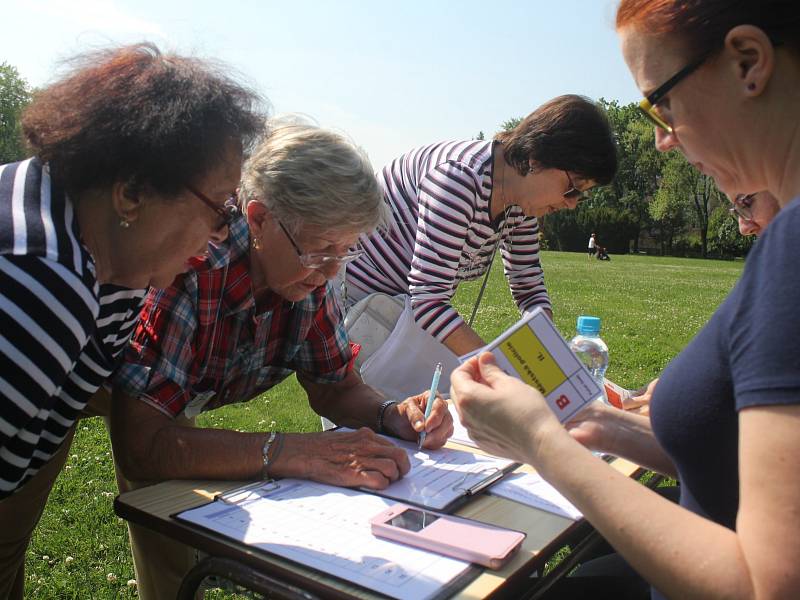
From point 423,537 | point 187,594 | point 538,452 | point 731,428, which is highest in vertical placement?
point 731,428

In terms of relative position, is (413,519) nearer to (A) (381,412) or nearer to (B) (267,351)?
(A) (381,412)

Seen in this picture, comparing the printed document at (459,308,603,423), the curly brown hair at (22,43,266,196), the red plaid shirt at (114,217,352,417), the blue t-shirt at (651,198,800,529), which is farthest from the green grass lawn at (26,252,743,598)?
the blue t-shirt at (651,198,800,529)

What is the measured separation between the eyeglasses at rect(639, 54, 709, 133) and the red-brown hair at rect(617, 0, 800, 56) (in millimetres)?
22

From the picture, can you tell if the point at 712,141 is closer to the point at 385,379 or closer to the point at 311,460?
the point at 311,460

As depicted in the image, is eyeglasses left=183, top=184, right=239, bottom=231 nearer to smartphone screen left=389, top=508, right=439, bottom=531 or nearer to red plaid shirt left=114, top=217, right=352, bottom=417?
Result: red plaid shirt left=114, top=217, right=352, bottom=417

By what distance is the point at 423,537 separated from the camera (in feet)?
4.48

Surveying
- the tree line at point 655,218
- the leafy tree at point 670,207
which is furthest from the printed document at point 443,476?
the leafy tree at point 670,207

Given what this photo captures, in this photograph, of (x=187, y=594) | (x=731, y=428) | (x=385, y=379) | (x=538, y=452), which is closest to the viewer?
(x=731, y=428)

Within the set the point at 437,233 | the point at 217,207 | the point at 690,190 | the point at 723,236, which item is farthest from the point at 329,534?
the point at 690,190

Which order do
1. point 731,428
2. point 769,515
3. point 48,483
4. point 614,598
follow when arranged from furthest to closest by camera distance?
point 48,483
point 614,598
point 731,428
point 769,515

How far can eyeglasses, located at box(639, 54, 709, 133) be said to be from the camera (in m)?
1.21

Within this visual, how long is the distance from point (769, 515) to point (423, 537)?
26.1 inches

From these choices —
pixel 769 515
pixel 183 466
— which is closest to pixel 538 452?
pixel 769 515

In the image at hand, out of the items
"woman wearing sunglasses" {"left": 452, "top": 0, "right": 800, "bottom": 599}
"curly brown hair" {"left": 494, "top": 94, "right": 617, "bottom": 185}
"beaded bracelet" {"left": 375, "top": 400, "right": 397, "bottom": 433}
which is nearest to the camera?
"woman wearing sunglasses" {"left": 452, "top": 0, "right": 800, "bottom": 599}
